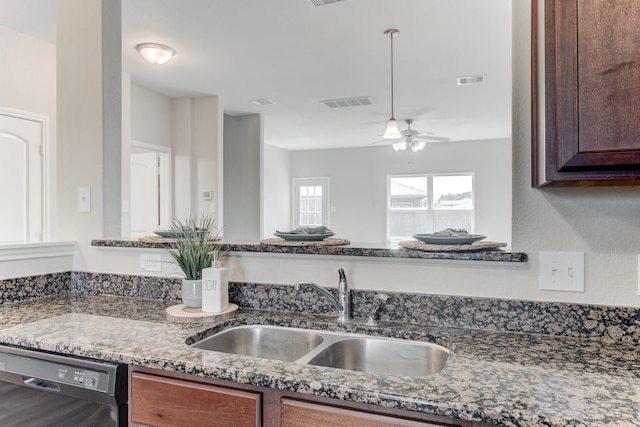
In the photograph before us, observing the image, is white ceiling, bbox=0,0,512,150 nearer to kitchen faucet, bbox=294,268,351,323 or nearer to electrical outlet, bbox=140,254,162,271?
electrical outlet, bbox=140,254,162,271

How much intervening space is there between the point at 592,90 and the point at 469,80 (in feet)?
12.1

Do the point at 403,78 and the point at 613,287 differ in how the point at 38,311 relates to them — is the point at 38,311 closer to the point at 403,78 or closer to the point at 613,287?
the point at 613,287

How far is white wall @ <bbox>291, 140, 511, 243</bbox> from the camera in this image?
7.77 meters

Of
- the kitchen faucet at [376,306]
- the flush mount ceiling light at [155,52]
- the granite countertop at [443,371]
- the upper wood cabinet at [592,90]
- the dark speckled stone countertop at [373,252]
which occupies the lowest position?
the granite countertop at [443,371]

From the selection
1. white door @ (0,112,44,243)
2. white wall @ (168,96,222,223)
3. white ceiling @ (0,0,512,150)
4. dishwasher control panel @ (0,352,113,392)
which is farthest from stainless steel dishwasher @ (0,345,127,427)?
white wall @ (168,96,222,223)

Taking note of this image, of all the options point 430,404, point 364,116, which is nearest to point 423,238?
point 430,404

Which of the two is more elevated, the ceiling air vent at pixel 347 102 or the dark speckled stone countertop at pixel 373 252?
the ceiling air vent at pixel 347 102

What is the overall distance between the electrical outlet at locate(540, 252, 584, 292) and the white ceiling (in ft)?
7.04

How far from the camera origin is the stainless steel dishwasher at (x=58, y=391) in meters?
1.06

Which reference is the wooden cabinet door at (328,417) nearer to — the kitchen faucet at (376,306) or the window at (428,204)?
the kitchen faucet at (376,306)

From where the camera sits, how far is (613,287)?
46.6 inches

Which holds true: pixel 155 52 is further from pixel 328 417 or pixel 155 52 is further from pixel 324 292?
pixel 328 417

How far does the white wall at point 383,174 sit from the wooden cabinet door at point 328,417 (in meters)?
7.56

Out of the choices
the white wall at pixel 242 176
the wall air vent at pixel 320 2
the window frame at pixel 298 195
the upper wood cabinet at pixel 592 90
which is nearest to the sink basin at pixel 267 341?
the upper wood cabinet at pixel 592 90
